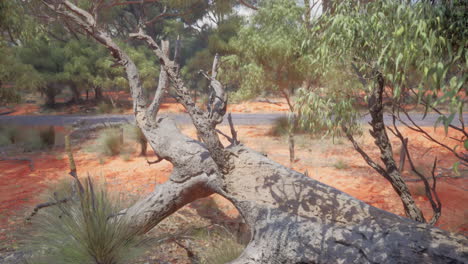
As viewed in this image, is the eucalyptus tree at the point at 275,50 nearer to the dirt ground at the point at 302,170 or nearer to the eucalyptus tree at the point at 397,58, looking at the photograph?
the dirt ground at the point at 302,170

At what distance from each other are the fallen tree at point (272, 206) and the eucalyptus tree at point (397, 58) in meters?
0.76

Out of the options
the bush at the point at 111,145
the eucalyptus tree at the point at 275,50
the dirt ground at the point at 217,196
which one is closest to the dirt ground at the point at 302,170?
the dirt ground at the point at 217,196

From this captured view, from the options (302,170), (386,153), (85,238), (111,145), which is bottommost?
(302,170)

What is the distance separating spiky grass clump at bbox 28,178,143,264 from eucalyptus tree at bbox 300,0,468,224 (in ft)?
8.49

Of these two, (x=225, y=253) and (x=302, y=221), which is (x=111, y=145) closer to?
(x=225, y=253)

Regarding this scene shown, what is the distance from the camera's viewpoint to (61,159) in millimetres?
8547

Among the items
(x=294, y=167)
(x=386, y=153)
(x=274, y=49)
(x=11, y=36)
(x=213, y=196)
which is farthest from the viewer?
(x=274, y=49)

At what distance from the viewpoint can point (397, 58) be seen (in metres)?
1.92

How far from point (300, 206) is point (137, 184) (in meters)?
4.66

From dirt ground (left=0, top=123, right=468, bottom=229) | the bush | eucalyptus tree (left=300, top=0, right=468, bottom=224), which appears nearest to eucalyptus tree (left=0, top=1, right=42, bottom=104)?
dirt ground (left=0, top=123, right=468, bottom=229)

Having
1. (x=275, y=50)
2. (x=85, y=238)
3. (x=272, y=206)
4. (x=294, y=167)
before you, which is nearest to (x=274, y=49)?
(x=275, y=50)

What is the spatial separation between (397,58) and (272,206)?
1.71 m

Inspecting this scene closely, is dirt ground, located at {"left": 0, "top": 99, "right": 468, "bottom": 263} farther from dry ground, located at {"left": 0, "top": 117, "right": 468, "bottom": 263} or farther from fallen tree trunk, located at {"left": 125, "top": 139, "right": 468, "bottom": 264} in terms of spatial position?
fallen tree trunk, located at {"left": 125, "top": 139, "right": 468, "bottom": 264}

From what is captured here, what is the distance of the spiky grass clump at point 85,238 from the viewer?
7.86ft
